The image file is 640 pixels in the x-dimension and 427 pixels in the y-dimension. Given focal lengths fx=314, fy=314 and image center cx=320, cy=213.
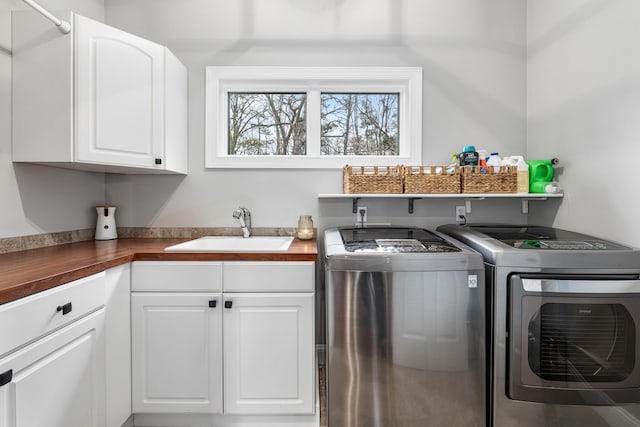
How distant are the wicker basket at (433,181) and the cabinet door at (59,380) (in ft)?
5.61

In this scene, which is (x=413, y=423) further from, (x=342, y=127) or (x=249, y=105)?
(x=249, y=105)

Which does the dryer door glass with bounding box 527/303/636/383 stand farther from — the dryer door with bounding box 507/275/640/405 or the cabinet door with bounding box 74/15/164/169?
the cabinet door with bounding box 74/15/164/169

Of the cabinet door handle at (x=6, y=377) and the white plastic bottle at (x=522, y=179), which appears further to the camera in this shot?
the white plastic bottle at (x=522, y=179)

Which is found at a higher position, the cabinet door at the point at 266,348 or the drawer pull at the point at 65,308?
the drawer pull at the point at 65,308

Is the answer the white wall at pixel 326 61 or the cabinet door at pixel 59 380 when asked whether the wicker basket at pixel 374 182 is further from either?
the cabinet door at pixel 59 380

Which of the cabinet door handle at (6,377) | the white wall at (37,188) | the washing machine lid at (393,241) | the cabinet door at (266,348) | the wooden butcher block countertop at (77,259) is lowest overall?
the cabinet door at (266,348)

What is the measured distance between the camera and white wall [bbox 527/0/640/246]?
1.46 m

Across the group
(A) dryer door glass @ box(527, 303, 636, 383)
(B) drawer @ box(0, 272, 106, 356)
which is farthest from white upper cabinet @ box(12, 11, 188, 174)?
(A) dryer door glass @ box(527, 303, 636, 383)

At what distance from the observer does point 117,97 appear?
167cm

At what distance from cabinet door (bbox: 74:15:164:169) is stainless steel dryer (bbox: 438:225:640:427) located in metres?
1.93

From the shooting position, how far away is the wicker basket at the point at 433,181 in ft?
6.28

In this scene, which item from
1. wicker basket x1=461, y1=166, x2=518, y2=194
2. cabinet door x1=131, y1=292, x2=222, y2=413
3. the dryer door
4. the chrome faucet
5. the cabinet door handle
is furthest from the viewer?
the chrome faucet

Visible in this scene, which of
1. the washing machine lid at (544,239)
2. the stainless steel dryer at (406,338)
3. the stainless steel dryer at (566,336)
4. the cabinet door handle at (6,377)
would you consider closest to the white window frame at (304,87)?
the washing machine lid at (544,239)

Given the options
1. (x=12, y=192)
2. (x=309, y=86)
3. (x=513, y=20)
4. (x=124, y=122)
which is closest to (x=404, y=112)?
(x=309, y=86)
